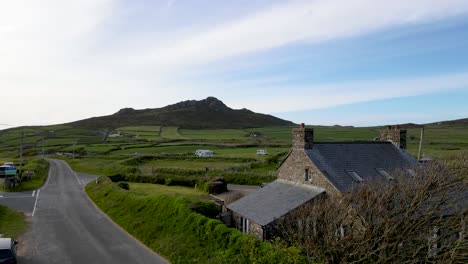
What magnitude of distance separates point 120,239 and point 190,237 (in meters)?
5.56

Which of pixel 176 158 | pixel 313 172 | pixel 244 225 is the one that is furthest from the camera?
pixel 176 158

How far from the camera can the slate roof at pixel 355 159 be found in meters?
25.3

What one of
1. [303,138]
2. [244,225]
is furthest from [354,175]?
[244,225]

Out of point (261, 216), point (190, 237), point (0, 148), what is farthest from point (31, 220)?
point (0, 148)

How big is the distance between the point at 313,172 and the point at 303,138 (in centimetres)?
246

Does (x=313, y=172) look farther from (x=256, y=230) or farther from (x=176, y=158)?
(x=176, y=158)

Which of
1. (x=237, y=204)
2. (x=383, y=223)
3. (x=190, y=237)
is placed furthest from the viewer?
(x=237, y=204)

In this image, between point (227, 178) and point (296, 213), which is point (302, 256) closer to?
point (296, 213)

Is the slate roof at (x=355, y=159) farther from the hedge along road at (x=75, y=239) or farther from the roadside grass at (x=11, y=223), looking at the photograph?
the roadside grass at (x=11, y=223)

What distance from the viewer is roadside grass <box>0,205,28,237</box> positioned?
28.6m

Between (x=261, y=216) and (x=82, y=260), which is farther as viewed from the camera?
(x=261, y=216)

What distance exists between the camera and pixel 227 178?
180 ft

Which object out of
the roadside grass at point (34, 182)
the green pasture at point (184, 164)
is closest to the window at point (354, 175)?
the roadside grass at point (34, 182)

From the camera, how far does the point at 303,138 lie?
27000 mm
